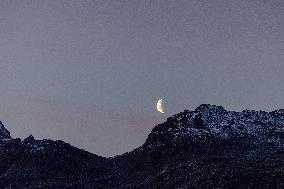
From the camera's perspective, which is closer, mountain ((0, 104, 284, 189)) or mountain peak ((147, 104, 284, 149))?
mountain ((0, 104, 284, 189))

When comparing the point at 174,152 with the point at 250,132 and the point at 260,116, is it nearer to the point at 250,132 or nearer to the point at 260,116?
the point at 250,132

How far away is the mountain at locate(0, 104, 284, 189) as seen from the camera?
9988 cm

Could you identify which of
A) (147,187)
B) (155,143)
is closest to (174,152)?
(155,143)

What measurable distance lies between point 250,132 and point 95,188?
2844 inches

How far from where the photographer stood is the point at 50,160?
14175 centimetres

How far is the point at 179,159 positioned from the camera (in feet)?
474

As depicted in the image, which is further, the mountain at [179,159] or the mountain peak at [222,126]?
the mountain peak at [222,126]

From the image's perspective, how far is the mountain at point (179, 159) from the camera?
99875mm

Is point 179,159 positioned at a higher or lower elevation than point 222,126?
lower

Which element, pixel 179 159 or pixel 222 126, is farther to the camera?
pixel 222 126

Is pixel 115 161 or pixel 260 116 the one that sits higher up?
pixel 260 116

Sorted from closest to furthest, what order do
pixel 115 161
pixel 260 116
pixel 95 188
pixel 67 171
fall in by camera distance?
pixel 95 188
pixel 67 171
pixel 115 161
pixel 260 116

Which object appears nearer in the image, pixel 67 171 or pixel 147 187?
pixel 147 187

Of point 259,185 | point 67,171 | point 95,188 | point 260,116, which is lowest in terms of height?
point 259,185
